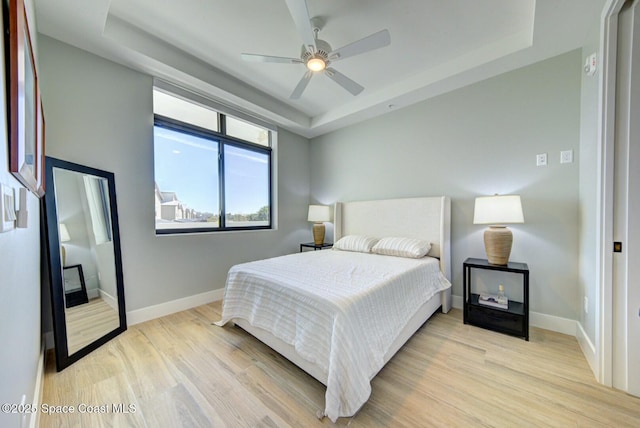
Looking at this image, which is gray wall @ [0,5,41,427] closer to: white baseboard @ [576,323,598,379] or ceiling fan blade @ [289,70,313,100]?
ceiling fan blade @ [289,70,313,100]

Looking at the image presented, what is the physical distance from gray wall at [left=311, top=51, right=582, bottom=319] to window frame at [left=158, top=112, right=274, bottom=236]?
179cm

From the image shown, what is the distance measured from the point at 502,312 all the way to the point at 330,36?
10.3ft

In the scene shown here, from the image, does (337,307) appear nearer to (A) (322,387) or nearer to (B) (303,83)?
(A) (322,387)

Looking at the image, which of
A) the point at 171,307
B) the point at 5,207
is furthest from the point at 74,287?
the point at 5,207

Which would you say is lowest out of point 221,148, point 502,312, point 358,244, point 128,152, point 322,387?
point 322,387

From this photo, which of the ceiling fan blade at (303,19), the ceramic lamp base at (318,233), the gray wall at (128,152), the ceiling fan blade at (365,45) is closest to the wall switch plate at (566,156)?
the ceiling fan blade at (365,45)

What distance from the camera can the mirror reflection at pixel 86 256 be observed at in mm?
1920

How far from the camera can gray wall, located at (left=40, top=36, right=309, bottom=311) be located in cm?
211

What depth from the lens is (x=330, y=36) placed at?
2303mm

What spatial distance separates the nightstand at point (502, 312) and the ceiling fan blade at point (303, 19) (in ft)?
8.41

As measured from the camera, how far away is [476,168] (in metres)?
2.79

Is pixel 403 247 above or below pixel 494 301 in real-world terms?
above

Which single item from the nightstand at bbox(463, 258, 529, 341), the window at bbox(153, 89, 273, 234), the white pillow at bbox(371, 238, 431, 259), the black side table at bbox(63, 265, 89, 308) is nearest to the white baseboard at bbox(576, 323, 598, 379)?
the nightstand at bbox(463, 258, 529, 341)

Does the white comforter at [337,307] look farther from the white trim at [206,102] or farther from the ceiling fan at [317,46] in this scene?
the white trim at [206,102]
